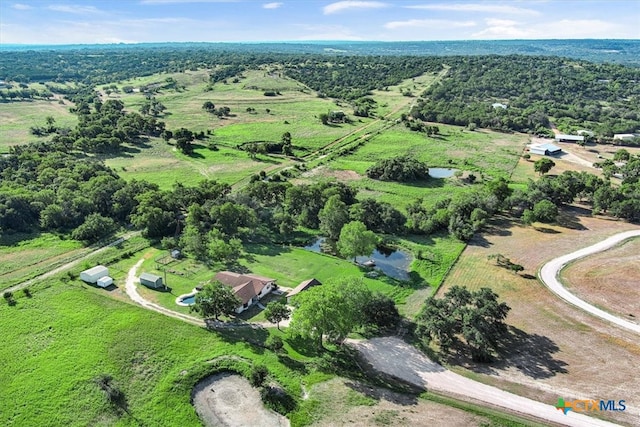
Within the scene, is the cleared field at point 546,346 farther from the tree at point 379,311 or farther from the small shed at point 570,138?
the small shed at point 570,138

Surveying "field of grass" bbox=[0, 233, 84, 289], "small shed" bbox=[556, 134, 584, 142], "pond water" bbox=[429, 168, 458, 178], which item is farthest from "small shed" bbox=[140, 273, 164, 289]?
"small shed" bbox=[556, 134, 584, 142]

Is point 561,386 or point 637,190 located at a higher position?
point 637,190

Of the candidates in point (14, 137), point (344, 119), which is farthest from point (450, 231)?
point (14, 137)

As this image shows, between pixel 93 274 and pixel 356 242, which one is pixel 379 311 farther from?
pixel 93 274

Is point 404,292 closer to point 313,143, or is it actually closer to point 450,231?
point 450,231

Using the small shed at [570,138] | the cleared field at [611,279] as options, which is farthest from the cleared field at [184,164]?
the small shed at [570,138]

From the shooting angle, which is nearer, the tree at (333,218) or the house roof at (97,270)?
the house roof at (97,270)
